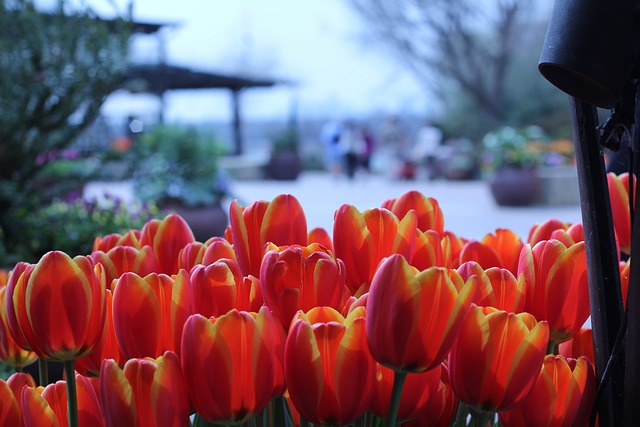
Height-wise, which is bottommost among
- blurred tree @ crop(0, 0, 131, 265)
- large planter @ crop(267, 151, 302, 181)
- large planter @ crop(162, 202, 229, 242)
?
large planter @ crop(162, 202, 229, 242)

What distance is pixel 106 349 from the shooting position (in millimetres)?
792

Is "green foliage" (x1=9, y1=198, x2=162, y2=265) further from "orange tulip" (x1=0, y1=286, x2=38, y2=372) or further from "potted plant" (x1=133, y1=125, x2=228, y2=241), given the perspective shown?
"orange tulip" (x1=0, y1=286, x2=38, y2=372)

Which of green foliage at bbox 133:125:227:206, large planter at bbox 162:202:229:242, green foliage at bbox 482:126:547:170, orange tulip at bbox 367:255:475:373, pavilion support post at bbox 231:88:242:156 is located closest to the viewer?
orange tulip at bbox 367:255:475:373

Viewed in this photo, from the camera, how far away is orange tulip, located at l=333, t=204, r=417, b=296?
2.63ft

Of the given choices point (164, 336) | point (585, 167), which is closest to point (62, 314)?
point (164, 336)

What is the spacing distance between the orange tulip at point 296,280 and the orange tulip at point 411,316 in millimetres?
83

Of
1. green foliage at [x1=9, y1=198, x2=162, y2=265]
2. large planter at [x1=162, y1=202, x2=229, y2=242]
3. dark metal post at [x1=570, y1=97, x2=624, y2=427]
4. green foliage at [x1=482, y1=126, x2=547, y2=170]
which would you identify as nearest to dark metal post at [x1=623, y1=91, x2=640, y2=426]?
dark metal post at [x1=570, y1=97, x2=624, y2=427]

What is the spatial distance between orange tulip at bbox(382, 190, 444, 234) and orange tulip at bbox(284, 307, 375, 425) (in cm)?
33

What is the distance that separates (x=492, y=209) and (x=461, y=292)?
15930 millimetres

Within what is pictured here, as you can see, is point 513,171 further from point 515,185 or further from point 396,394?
point 396,394

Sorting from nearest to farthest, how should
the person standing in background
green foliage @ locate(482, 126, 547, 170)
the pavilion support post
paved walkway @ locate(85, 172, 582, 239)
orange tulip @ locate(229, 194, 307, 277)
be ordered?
orange tulip @ locate(229, 194, 307, 277) → paved walkway @ locate(85, 172, 582, 239) → green foliage @ locate(482, 126, 547, 170) → the person standing in background → the pavilion support post

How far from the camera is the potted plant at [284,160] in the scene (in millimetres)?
26531

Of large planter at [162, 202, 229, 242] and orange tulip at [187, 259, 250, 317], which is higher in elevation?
orange tulip at [187, 259, 250, 317]

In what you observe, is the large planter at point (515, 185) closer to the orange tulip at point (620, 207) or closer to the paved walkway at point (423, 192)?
the paved walkway at point (423, 192)
